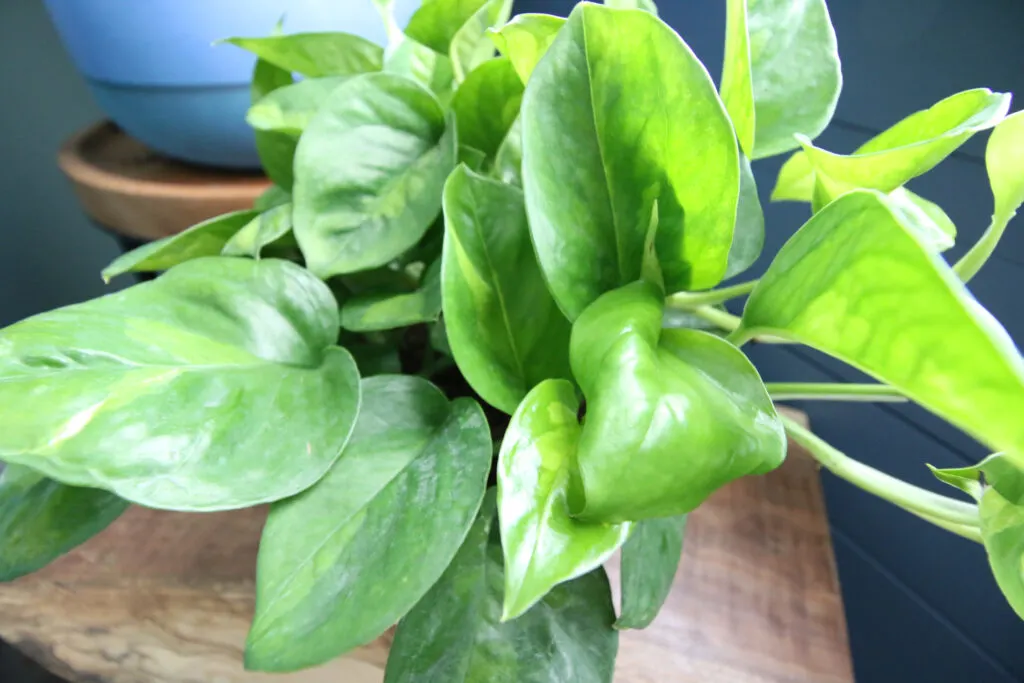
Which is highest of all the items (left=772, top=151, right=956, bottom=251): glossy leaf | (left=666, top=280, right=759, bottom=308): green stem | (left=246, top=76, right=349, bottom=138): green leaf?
(left=246, top=76, right=349, bottom=138): green leaf

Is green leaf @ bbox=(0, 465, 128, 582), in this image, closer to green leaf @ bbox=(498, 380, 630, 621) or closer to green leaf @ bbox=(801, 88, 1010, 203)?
green leaf @ bbox=(498, 380, 630, 621)

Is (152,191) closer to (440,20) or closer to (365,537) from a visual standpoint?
(440,20)

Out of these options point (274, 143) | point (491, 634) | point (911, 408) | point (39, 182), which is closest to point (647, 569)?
point (491, 634)

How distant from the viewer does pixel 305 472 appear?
0.76 feet

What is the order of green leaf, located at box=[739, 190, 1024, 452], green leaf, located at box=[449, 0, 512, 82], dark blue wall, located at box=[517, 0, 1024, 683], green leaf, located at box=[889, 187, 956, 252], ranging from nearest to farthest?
green leaf, located at box=[739, 190, 1024, 452] < green leaf, located at box=[889, 187, 956, 252] < green leaf, located at box=[449, 0, 512, 82] < dark blue wall, located at box=[517, 0, 1024, 683]

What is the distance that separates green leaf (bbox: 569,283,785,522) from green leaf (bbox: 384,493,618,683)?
84mm

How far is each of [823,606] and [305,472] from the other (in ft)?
1.20

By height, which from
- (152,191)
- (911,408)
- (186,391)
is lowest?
(911,408)

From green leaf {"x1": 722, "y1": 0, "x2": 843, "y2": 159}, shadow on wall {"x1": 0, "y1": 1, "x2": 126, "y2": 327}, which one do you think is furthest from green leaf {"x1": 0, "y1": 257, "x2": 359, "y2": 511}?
shadow on wall {"x1": 0, "y1": 1, "x2": 126, "y2": 327}

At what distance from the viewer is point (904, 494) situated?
0.27 meters

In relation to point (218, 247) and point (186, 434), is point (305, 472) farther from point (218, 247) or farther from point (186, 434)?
point (218, 247)

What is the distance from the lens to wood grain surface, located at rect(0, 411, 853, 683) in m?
0.39

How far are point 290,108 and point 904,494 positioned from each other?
0.32 m

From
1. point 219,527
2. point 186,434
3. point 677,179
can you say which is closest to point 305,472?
point 186,434
